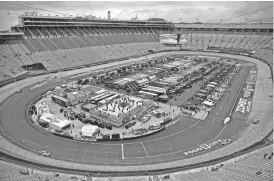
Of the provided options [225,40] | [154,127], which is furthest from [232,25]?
[154,127]

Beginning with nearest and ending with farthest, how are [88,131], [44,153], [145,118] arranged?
1. [44,153]
2. [88,131]
3. [145,118]

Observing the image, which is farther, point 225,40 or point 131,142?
point 225,40

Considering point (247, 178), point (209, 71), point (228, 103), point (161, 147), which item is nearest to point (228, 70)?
point (209, 71)

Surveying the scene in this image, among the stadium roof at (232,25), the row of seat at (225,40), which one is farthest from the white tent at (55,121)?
the stadium roof at (232,25)

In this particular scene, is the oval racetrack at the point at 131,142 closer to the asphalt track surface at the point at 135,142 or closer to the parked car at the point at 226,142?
the asphalt track surface at the point at 135,142

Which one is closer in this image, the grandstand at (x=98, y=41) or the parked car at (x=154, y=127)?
the parked car at (x=154, y=127)

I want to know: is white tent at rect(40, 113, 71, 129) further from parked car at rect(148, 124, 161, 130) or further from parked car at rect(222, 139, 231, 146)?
parked car at rect(222, 139, 231, 146)

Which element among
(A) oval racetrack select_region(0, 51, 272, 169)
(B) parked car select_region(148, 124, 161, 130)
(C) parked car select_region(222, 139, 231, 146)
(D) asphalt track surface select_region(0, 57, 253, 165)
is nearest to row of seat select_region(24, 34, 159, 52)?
(D) asphalt track surface select_region(0, 57, 253, 165)

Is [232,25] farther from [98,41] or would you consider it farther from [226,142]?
[226,142]
